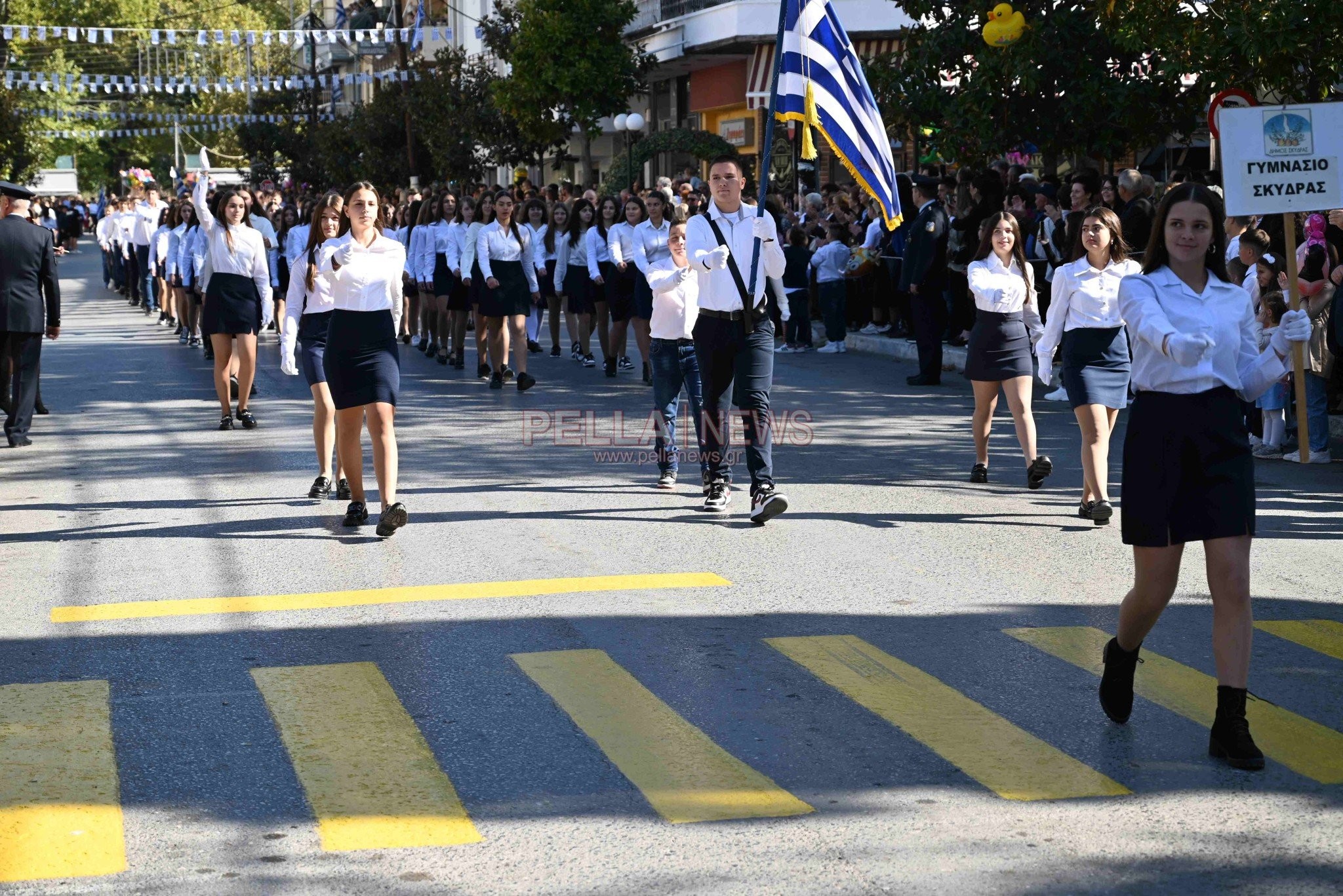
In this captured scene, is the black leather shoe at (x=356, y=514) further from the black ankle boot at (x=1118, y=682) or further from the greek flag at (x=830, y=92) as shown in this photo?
the black ankle boot at (x=1118, y=682)

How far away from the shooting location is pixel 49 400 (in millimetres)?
17031

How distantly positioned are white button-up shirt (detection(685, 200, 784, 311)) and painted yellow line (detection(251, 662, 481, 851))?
12.6 ft

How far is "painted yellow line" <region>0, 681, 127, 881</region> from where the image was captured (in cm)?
468

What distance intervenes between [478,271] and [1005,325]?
7.83 m

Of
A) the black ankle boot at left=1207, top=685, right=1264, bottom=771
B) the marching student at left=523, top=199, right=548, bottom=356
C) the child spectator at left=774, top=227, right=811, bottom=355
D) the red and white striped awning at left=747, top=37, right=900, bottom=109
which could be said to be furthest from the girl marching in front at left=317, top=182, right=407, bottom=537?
the red and white striped awning at left=747, top=37, right=900, bottom=109

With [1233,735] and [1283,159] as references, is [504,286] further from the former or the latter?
[1233,735]

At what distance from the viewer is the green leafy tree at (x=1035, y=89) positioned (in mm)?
20141

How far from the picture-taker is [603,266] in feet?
61.0

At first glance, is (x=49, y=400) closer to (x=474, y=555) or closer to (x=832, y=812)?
(x=474, y=555)

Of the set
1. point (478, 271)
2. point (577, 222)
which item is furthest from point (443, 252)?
point (478, 271)

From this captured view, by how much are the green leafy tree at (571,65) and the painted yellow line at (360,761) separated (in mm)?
32849

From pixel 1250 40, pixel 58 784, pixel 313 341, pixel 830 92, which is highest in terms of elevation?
pixel 1250 40

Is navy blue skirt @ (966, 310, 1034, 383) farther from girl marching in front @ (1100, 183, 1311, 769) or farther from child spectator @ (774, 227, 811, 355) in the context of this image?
child spectator @ (774, 227, 811, 355)

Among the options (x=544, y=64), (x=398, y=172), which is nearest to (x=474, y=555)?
(x=544, y=64)
